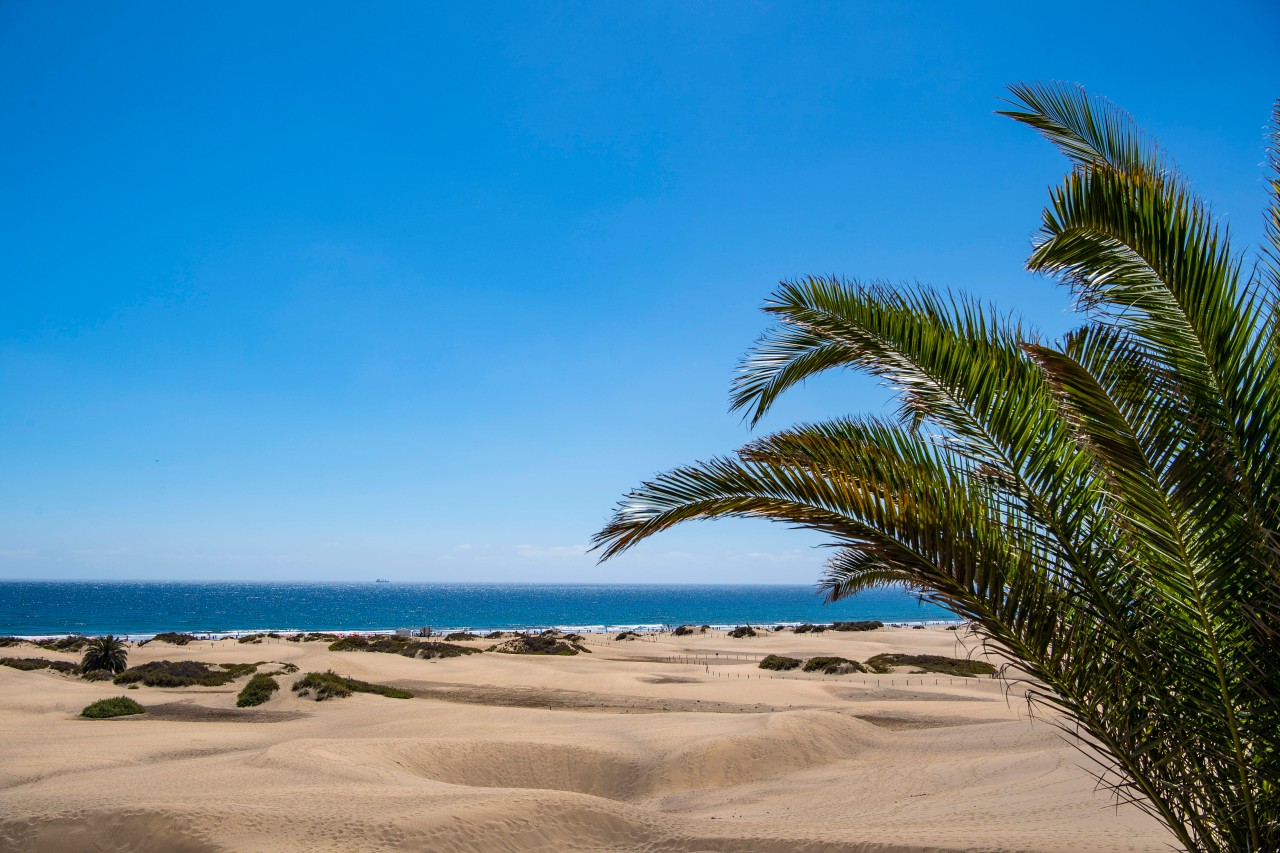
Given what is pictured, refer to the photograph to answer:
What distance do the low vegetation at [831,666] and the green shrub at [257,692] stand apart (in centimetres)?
2053

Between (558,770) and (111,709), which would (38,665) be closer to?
(111,709)

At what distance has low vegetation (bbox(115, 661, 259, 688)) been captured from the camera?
26.6 m

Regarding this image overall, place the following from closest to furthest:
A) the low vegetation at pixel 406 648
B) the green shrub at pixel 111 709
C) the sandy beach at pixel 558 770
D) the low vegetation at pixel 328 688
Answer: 1. the sandy beach at pixel 558 770
2. the green shrub at pixel 111 709
3. the low vegetation at pixel 328 688
4. the low vegetation at pixel 406 648

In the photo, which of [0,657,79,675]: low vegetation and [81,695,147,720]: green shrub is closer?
[81,695,147,720]: green shrub

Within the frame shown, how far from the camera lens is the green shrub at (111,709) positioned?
833 inches

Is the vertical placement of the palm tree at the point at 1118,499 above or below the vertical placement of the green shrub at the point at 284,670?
above

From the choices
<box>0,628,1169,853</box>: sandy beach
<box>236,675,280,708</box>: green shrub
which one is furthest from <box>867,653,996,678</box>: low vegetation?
<box>236,675,280,708</box>: green shrub

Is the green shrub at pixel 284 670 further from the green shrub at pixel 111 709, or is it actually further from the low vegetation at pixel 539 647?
the low vegetation at pixel 539 647

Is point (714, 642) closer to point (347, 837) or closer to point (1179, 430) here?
point (347, 837)

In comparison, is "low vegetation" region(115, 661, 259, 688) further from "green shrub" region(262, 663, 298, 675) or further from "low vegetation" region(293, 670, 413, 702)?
"low vegetation" region(293, 670, 413, 702)

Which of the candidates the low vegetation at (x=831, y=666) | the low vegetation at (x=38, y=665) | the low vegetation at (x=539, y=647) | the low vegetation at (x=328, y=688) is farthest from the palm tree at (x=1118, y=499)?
the low vegetation at (x=539, y=647)

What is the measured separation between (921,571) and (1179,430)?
65.7 inches

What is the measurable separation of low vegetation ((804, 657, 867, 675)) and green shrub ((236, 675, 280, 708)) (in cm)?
2053

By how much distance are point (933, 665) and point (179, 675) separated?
29672 mm
